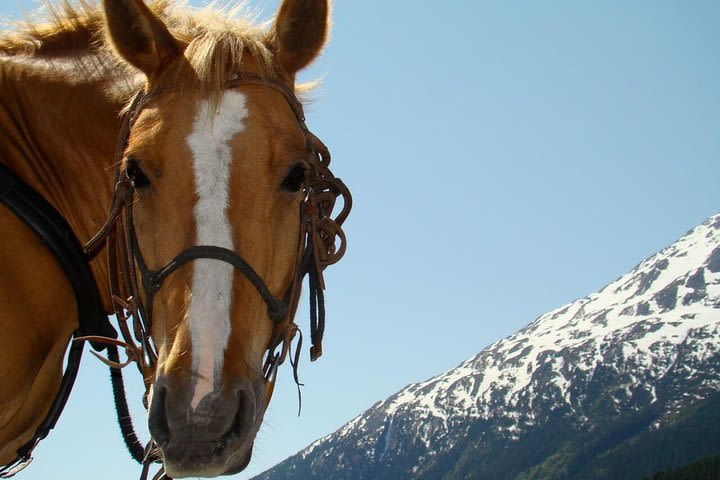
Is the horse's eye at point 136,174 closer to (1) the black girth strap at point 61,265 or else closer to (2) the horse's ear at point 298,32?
(1) the black girth strap at point 61,265

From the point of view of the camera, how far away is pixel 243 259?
3.26 m

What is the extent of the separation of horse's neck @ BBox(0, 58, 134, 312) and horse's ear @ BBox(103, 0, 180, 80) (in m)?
0.43

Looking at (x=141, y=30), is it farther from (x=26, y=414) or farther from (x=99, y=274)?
(x=26, y=414)

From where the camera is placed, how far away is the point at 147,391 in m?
3.50

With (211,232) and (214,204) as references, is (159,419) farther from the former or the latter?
(214,204)

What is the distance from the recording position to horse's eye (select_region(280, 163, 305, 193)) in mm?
3604

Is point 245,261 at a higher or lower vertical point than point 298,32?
lower

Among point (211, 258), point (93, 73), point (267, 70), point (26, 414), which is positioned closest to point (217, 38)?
point (267, 70)

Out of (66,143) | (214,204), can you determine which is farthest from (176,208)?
(66,143)

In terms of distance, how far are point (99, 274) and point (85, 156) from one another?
67 cm

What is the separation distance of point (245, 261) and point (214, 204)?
0.29m

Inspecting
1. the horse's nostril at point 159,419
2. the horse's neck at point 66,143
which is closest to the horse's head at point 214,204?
the horse's nostril at point 159,419

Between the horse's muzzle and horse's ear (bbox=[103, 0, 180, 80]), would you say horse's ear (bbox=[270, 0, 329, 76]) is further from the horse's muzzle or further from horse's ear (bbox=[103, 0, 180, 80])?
the horse's muzzle

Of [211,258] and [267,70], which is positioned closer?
[211,258]
